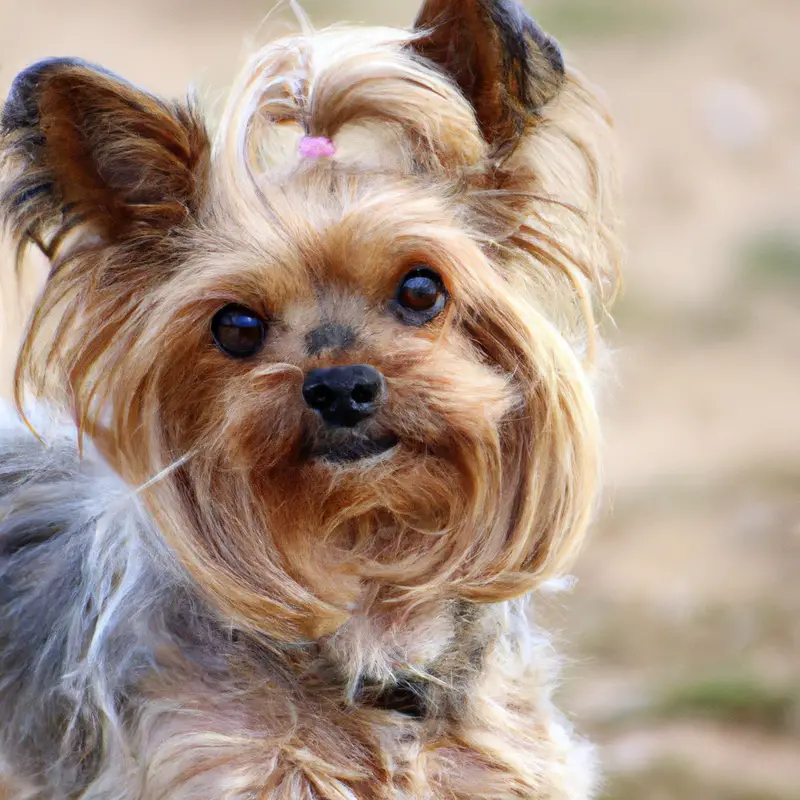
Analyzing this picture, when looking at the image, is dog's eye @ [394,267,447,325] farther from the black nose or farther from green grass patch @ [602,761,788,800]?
green grass patch @ [602,761,788,800]

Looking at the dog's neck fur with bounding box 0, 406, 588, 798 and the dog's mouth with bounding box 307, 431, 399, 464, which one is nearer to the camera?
the dog's mouth with bounding box 307, 431, 399, 464

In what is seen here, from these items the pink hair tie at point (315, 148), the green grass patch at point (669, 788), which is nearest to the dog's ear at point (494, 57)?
the pink hair tie at point (315, 148)

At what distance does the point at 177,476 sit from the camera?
2328mm

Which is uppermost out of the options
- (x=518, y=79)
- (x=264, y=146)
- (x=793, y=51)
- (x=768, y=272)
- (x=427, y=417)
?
(x=793, y=51)

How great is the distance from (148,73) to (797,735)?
734cm

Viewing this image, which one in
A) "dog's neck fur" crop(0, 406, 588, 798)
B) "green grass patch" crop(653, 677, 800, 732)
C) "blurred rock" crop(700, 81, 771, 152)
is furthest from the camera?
"blurred rock" crop(700, 81, 771, 152)

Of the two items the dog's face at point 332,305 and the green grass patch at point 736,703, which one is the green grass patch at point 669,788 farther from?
the dog's face at point 332,305

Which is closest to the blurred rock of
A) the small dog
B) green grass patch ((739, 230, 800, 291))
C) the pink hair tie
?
green grass patch ((739, 230, 800, 291))

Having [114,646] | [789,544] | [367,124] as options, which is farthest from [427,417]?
[789,544]

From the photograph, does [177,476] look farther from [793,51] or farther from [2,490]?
[793,51]

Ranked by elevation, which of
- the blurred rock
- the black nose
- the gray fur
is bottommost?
the gray fur

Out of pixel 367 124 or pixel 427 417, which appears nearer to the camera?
pixel 427 417

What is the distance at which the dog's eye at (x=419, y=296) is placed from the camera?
A: 2.24 metres

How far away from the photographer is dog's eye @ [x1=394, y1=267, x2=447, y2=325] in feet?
7.36
